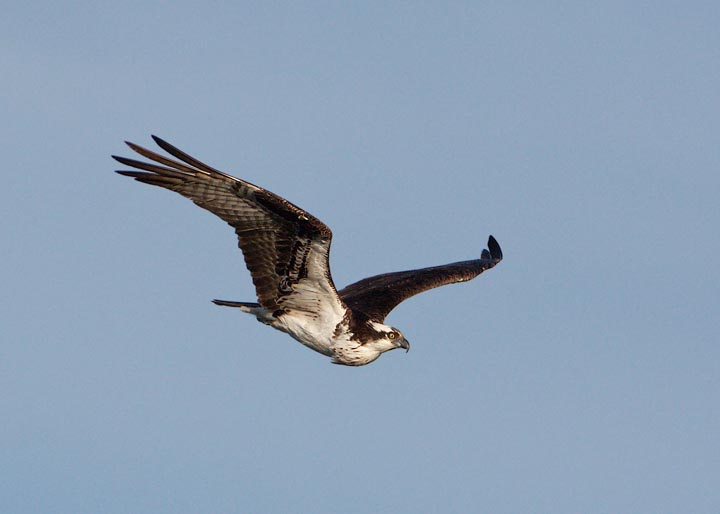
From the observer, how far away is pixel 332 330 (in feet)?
62.1

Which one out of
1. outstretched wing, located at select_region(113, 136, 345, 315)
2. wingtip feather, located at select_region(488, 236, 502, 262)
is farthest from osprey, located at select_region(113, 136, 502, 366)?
wingtip feather, located at select_region(488, 236, 502, 262)

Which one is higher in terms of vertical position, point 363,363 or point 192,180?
point 192,180

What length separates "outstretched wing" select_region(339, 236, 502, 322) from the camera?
838 inches

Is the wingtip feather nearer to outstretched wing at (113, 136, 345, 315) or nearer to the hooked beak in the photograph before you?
the hooked beak

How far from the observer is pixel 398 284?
74.3ft

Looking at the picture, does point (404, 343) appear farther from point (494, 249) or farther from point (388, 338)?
point (494, 249)

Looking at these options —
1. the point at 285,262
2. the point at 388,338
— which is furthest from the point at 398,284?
the point at 285,262

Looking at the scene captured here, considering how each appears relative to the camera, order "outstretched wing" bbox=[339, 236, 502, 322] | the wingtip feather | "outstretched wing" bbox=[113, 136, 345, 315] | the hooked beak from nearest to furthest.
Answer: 1. "outstretched wing" bbox=[113, 136, 345, 315]
2. the hooked beak
3. "outstretched wing" bbox=[339, 236, 502, 322]
4. the wingtip feather

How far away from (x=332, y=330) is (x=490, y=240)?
802 cm

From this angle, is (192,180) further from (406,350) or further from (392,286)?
(392,286)

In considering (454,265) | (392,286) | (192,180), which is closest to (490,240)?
(454,265)

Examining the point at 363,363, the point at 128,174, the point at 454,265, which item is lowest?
the point at 363,363

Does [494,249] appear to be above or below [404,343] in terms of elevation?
above

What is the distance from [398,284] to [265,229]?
18.3 ft
